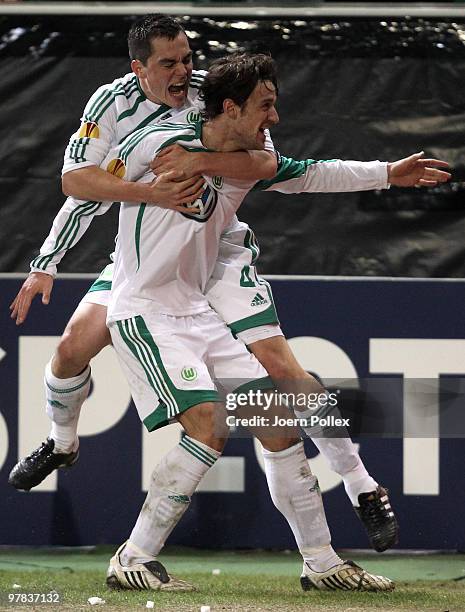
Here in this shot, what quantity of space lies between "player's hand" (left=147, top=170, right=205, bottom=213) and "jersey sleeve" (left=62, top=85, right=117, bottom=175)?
0.94ft

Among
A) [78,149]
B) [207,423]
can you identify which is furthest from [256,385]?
[78,149]

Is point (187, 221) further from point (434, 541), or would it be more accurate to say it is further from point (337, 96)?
point (434, 541)

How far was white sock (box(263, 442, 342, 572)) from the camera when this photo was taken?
4.24 metres

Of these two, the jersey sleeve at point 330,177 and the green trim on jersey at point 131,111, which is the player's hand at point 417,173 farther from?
the green trim on jersey at point 131,111

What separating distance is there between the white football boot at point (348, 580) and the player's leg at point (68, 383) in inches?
40.9

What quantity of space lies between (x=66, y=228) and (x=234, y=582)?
1435 mm

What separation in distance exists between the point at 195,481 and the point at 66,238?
0.99 m

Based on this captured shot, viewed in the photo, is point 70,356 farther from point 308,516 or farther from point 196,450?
point 308,516

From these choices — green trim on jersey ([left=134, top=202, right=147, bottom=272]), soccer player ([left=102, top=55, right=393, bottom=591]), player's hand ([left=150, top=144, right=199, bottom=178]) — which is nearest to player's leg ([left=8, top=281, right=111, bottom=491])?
soccer player ([left=102, top=55, right=393, bottom=591])

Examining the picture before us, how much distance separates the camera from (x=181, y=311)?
4145 mm

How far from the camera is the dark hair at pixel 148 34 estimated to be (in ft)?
14.2

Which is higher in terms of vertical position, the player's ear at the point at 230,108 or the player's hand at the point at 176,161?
the player's ear at the point at 230,108

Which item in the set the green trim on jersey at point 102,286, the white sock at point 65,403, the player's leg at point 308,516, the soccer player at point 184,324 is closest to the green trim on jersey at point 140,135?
the soccer player at point 184,324

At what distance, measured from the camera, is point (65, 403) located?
455 centimetres
